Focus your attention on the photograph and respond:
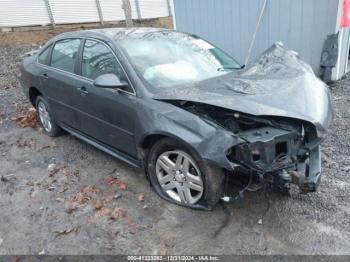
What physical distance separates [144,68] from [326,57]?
4268 mm

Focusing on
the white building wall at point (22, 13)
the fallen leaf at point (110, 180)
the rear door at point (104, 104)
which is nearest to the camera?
the rear door at point (104, 104)

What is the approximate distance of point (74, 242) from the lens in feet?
9.77

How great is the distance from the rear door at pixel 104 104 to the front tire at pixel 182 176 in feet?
1.24

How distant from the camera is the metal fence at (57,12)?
1302 centimetres

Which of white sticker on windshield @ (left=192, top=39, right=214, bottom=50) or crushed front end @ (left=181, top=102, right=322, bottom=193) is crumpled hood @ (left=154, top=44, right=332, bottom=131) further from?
white sticker on windshield @ (left=192, top=39, right=214, bottom=50)

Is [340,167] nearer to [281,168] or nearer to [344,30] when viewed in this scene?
[281,168]

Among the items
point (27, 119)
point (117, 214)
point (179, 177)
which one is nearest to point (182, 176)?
point (179, 177)

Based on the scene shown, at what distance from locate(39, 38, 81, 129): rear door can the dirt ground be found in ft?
2.05

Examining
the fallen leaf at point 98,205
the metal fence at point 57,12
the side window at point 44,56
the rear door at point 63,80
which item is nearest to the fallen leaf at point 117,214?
the fallen leaf at point 98,205

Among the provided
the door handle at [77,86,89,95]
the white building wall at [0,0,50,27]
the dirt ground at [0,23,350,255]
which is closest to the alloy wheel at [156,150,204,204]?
the dirt ground at [0,23,350,255]

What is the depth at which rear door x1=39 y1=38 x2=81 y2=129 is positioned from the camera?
4242 millimetres

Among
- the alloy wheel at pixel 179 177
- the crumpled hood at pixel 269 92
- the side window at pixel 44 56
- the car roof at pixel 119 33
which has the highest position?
the car roof at pixel 119 33

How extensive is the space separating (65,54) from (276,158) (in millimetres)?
3073

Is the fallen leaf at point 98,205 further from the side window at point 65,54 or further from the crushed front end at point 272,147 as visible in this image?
the side window at point 65,54
